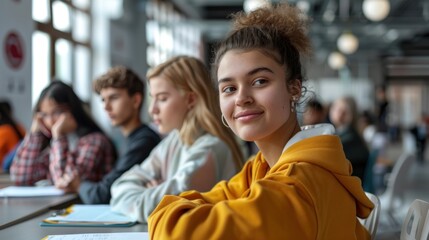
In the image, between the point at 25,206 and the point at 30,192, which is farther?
the point at 30,192

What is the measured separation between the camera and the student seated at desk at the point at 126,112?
7.98 ft

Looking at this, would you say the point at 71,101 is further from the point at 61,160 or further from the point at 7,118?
the point at 7,118

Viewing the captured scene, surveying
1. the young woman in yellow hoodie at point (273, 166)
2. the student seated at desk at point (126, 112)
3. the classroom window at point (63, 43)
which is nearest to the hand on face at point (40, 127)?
the student seated at desk at point (126, 112)

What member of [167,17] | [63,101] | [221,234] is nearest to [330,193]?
[221,234]

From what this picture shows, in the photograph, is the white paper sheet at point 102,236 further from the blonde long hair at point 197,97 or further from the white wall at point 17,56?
the white wall at point 17,56

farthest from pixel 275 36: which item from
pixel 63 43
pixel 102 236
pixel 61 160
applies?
pixel 63 43

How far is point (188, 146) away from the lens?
2.09 m

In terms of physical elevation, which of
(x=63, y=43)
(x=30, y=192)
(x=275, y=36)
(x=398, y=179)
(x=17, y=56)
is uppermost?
(x=63, y=43)

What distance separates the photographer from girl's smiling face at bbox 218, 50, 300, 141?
123cm

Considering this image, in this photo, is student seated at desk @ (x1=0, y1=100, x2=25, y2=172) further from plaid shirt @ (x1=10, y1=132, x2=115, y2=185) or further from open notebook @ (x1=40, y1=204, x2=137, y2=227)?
open notebook @ (x1=40, y1=204, x2=137, y2=227)

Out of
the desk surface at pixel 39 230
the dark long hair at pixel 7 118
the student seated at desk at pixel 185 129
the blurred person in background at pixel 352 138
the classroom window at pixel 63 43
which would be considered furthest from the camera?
the classroom window at pixel 63 43

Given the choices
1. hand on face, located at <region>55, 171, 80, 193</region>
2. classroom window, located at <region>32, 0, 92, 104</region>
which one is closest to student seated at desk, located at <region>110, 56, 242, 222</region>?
hand on face, located at <region>55, 171, 80, 193</region>

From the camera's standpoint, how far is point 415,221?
4.51ft

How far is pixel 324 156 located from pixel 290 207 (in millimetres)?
156
